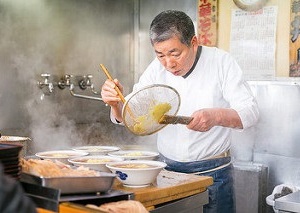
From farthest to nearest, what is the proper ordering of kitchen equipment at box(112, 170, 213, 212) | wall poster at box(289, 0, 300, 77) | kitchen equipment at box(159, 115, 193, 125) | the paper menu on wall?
the paper menu on wall
wall poster at box(289, 0, 300, 77)
kitchen equipment at box(159, 115, 193, 125)
kitchen equipment at box(112, 170, 213, 212)

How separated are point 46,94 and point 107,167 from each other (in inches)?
100

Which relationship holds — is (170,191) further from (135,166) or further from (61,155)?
(61,155)

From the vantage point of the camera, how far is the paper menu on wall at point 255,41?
4.25 m

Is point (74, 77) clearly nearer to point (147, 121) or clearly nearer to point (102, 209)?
point (147, 121)

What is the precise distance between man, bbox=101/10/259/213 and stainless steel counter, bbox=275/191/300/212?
68cm

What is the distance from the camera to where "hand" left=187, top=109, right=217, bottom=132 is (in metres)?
2.54

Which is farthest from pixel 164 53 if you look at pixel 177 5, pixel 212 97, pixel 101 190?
pixel 177 5

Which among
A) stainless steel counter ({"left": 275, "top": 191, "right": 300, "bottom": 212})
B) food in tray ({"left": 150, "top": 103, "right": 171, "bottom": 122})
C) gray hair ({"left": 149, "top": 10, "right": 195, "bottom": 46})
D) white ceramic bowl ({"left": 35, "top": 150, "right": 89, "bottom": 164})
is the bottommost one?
Answer: stainless steel counter ({"left": 275, "top": 191, "right": 300, "bottom": 212})

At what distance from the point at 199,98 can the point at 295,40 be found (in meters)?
1.54

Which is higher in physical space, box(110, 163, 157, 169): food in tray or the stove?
box(110, 163, 157, 169): food in tray

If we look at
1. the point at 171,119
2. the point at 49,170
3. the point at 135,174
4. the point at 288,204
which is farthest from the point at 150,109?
the point at 288,204

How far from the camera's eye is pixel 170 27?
282 cm

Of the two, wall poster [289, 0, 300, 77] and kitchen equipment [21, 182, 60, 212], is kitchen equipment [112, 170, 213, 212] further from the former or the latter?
wall poster [289, 0, 300, 77]

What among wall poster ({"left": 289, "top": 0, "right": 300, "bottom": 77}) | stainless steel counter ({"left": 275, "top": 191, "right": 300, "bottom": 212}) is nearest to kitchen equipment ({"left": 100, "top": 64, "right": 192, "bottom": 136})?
stainless steel counter ({"left": 275, "top": 191, "right": 300, "bottom": 212})
